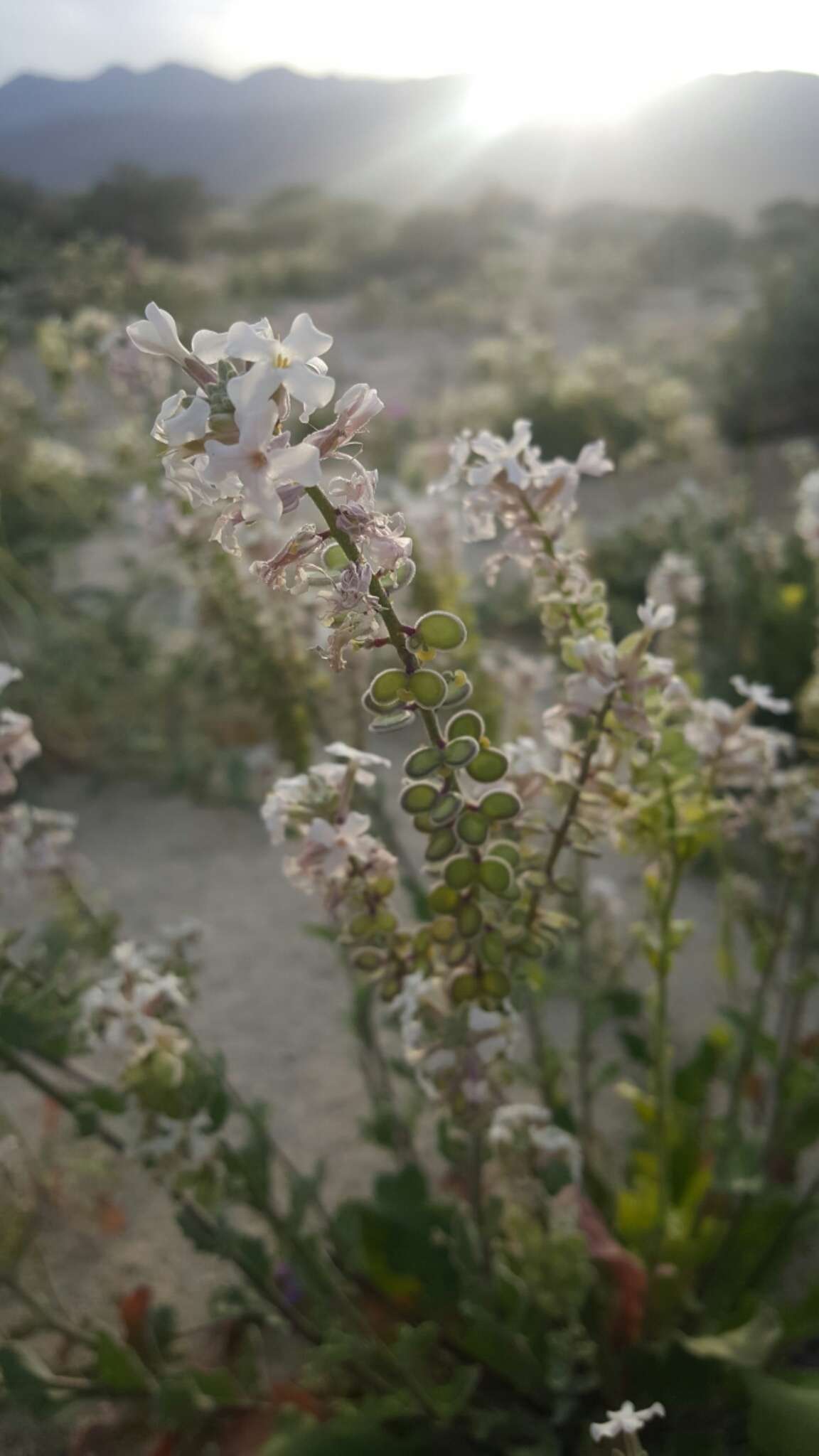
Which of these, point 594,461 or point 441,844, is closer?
point 441,844

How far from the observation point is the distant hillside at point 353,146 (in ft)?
70.5

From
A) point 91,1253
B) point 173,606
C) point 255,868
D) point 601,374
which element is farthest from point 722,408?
point 91,1253

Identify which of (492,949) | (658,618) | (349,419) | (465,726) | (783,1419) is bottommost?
(783,1419)

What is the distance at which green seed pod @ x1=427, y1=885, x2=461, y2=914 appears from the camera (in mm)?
1043

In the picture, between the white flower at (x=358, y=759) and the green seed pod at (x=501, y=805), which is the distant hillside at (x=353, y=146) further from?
the green seed pod at (x=501, y=805)

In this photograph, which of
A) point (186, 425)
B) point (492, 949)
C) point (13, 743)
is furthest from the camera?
point (13, 743)

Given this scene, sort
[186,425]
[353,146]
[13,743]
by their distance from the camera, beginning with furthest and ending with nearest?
1. [353,146]
2. [13,743]
3. [186,425]

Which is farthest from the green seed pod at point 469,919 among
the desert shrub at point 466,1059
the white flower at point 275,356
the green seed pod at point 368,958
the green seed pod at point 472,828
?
the white flower at point 275,356

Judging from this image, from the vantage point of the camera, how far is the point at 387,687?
86 centimetres

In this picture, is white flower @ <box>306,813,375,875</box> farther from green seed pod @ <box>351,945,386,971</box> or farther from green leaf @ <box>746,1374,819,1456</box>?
green leaf @ <box>746,1374,819,1456</box>

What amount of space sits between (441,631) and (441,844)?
24 cm

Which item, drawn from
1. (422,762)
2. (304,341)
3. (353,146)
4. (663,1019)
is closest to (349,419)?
(304,341)

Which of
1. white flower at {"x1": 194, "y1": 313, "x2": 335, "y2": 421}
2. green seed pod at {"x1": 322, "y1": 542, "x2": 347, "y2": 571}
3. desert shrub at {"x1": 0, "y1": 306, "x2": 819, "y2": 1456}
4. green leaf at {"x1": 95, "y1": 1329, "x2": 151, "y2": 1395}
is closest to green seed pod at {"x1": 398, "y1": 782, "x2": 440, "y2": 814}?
desert shrub at {"x1": 0, "y1": 306, "x2": 819, "y2": 1456}

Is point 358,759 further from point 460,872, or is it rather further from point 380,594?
point 380,594
